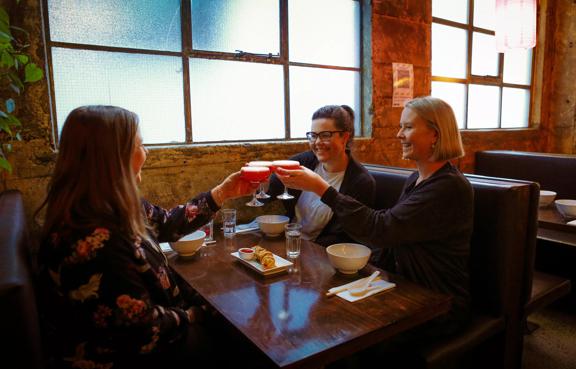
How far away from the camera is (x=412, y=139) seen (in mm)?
1797

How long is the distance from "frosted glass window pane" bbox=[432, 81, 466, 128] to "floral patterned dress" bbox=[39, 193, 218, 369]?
380 centimetres

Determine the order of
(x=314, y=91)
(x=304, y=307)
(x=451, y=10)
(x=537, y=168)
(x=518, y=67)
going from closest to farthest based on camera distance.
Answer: (x=304, y=307)
(x=314, y=91)
(x=537, y=168)
(x=451, y=10)
(x=518, y=67)

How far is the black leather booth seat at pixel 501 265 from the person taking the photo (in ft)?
5.91

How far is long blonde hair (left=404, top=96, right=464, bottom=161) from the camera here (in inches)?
68.2

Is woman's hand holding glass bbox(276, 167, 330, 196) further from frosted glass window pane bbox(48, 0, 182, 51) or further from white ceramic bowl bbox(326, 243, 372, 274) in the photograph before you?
frosted glass window pane bbox(48, 0, 182, 51)

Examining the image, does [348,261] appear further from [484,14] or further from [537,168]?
[484,14]

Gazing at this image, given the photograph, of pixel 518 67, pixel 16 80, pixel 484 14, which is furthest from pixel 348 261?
pixel 518 67

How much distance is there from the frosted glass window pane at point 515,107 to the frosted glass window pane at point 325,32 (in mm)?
2626

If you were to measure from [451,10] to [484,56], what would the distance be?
806 millimetres

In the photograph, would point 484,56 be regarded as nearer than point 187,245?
No

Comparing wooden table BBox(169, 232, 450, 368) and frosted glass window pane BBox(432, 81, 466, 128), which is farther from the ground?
frosted glass window pane BBox(432, 81, 466, 128)

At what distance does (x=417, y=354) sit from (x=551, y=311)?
6.59 ft

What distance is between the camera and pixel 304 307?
1311mm

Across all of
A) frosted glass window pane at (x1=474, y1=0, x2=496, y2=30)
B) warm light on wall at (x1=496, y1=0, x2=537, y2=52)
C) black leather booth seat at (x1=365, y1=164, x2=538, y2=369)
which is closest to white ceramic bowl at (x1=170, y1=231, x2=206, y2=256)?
black leather booth seat at (x1=365, y1=164, x2=538, y2=369)
